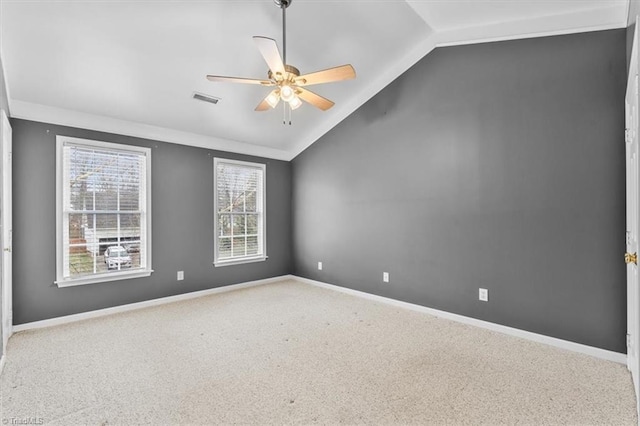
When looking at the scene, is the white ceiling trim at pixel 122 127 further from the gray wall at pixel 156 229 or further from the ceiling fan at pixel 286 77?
the ceiling fan at pixel 286 77

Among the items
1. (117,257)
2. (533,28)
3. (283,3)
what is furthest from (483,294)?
(117,257)

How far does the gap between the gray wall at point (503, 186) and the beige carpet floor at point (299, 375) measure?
445mm

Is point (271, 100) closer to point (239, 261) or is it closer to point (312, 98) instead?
point (312, 98)

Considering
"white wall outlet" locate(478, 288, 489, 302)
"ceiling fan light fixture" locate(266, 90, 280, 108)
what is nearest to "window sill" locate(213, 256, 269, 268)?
"ceiling fan light fixture" locate(266, 90, 280, 108)

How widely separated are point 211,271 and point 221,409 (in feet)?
9.82

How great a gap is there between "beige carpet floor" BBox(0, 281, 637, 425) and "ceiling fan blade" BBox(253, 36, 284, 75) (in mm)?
2304

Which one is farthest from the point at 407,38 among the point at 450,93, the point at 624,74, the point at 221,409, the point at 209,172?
the point at 221,409

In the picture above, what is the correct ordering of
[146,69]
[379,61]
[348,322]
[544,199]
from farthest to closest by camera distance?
[379,61]
[348,322]
[146,69]
[544,199]

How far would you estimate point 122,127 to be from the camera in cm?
392

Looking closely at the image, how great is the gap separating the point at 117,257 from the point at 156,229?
1.83ft

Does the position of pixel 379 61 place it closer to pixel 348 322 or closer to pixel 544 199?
pixel 544 199

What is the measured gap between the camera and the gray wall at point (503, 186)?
270 cm

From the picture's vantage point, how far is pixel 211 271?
4.75m

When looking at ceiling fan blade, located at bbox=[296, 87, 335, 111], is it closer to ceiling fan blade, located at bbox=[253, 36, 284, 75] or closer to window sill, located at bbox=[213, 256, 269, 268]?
ceiling fan blade, located at bbox=[253, 36, 284, 75]
